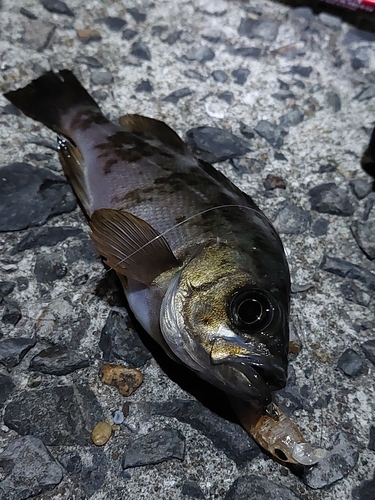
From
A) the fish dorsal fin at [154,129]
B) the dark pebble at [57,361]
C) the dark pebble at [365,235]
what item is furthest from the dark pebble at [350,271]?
the dark pebble at [57,361]

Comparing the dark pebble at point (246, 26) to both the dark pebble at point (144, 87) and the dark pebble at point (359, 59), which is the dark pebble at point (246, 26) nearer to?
the dark pebble at point (359, 59)

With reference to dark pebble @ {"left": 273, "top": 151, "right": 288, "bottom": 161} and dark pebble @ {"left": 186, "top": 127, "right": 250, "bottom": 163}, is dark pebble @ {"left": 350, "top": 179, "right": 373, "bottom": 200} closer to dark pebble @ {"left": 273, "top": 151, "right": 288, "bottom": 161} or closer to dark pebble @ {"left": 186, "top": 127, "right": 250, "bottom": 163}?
dark pebble @ {"left": 273, "top": 151, "right": 288, "bottom": 161}

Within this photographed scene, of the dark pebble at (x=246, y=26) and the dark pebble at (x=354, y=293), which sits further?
the dark pebble at (x=246, y=26)

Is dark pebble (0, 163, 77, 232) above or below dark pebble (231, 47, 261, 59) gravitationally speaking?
below

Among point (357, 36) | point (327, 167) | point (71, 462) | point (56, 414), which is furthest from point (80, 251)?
point (357, 36)

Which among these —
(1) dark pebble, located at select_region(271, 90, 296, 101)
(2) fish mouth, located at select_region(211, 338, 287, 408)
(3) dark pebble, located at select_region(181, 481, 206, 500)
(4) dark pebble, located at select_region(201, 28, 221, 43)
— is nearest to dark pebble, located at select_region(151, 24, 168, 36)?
(4) dark pebble, located at select_region(201, 28, 221, 43)


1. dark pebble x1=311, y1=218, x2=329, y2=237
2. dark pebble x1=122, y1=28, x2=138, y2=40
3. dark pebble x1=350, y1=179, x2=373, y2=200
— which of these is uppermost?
dark pebble x1=122, y1=28, x2=138, y2=40
